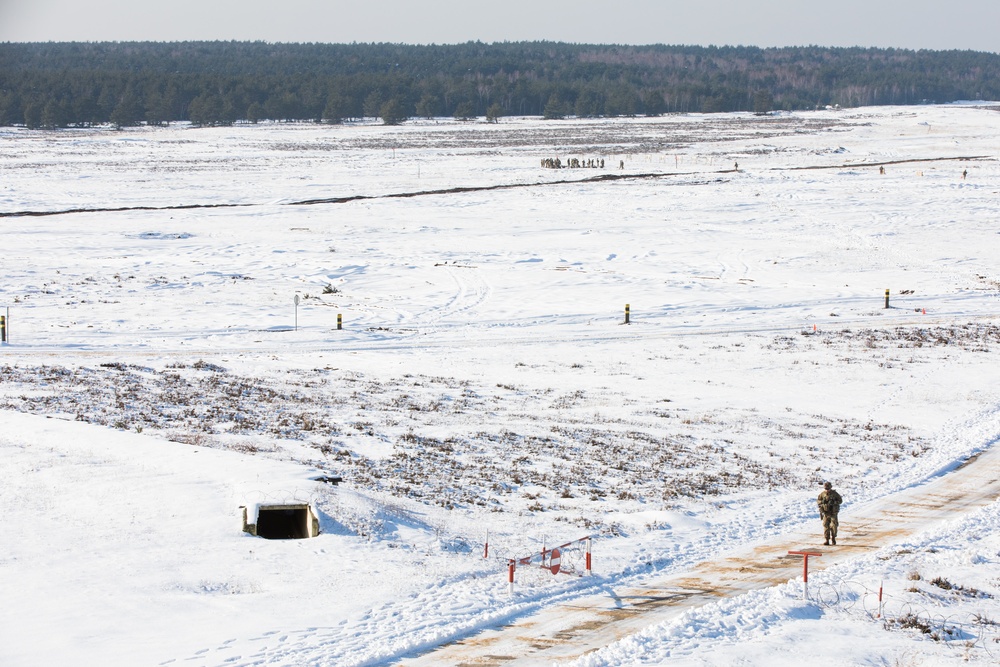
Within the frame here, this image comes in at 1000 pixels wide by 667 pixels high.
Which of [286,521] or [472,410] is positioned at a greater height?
[472,410]

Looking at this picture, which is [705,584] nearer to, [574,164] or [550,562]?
[550,562]

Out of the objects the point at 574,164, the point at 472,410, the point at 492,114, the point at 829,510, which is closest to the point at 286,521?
the point at 829,510

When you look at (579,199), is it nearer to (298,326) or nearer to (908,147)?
(298,326)

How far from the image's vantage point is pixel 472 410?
25547mm

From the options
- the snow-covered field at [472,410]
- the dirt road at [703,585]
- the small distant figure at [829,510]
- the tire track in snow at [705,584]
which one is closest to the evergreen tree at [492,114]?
the snow-covered field at [472,410]

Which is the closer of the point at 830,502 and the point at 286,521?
the point at 830,502

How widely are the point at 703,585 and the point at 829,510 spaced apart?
2.87 meters

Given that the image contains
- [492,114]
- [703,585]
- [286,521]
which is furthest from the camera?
[492,114]

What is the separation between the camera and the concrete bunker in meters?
16.2

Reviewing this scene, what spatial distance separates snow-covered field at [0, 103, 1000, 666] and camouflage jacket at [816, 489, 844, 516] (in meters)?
0.83

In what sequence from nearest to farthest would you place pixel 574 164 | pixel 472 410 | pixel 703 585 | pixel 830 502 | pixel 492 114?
pixel 703 585 < pixel 830 502 < pixel 472 410 < pixel 574 164 < pixel 492 114

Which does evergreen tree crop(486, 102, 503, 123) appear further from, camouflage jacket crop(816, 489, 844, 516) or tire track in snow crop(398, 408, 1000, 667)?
camouflage jacket crop(816, 489, 844, 516)

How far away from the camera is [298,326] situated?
34188 mm

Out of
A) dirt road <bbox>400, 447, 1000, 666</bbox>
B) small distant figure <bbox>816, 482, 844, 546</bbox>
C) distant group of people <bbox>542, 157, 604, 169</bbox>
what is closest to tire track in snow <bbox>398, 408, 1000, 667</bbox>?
dirt road <bbox>400, 447, 1000, 666</bbox>
